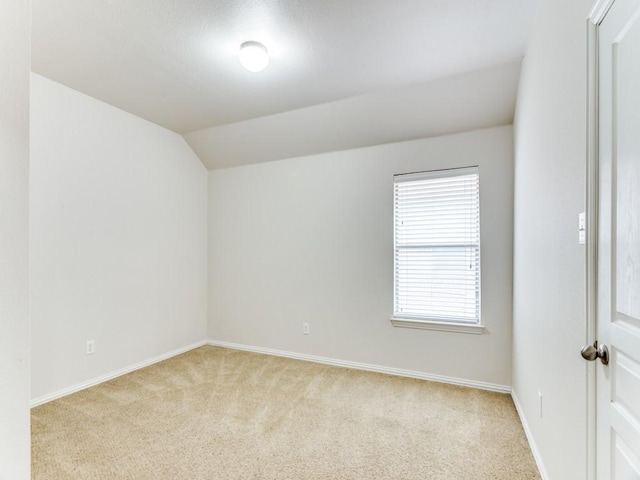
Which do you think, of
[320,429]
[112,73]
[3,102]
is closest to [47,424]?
[320,429]

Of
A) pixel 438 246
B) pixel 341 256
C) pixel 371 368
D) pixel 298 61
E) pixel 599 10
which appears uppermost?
pixel 298 61

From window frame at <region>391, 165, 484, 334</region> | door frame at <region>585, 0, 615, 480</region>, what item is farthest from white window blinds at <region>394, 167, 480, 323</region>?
door frame at <region>585, 0, 615, 480</region>

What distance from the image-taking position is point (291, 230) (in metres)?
3.86

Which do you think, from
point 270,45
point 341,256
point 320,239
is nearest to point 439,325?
point 341,256

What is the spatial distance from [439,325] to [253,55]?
2.68 metres

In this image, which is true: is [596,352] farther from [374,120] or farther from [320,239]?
[320,239]

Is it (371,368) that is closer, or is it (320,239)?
(371,368)

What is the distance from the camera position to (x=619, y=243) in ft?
3.37

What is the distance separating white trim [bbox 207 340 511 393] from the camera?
9.69ft

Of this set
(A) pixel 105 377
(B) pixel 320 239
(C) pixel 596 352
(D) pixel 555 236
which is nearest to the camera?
(C) pixel 596 352

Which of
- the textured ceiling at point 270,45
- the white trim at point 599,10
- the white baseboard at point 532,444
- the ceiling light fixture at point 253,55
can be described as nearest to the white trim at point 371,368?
the white baseboard at point 532,444

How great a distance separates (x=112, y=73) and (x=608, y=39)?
305cm

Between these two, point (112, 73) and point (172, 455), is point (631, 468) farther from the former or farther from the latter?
point (112, 73)

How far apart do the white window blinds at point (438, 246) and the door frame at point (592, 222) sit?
1.87 metres
